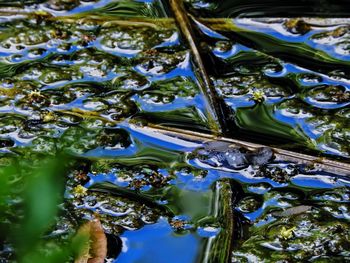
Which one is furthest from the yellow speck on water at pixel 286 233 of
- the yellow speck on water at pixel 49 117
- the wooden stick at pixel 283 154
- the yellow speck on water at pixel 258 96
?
the yellow speck on water at pixel 49 117

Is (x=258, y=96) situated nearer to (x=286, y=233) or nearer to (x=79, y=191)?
(x=286, y=233)

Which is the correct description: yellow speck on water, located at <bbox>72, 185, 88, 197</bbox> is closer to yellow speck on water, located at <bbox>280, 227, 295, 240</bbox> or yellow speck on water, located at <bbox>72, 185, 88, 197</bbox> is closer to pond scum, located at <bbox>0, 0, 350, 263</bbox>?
pond scum, located at <bbox>0, 0, 350, 263</bbox>

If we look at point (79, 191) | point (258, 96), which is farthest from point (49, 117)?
point (258, 96)

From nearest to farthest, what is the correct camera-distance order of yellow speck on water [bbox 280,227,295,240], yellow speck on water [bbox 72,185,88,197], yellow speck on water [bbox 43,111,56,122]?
yellow speck on water [bbox 280,227,295,240] → yellow speck on water [bbox 72,185,88,197] → yellow speck on water [bbox 43,111,56,122]

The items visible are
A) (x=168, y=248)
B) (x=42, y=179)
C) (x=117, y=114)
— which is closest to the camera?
(x=42, y=179)

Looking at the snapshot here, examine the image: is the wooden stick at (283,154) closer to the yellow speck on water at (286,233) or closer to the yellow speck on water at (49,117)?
the yellow speck on water at (286,233)

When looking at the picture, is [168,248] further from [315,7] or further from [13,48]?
[315,7]

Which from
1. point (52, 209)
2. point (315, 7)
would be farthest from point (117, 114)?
point (52, 209)

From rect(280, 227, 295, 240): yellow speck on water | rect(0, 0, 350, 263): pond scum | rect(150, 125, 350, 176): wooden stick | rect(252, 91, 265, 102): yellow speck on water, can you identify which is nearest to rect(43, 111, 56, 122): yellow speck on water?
rect(0, 0, 350, 263): pond scum
